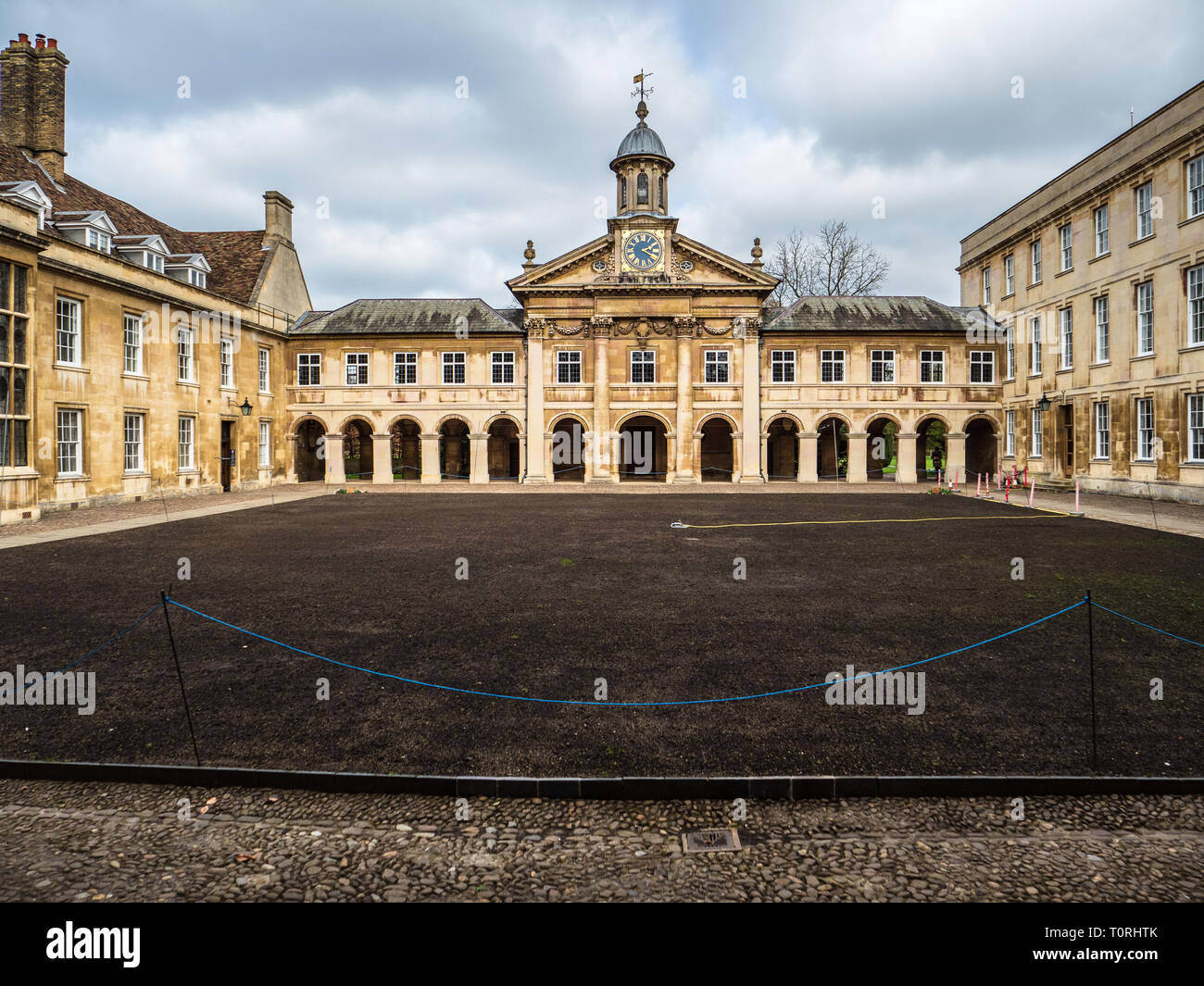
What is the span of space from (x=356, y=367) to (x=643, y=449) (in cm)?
1730

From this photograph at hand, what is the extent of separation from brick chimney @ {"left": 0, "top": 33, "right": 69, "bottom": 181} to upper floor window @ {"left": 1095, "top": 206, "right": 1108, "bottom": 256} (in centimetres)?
3942

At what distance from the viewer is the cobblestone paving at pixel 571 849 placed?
11.5 ft

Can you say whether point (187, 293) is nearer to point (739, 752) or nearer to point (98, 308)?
point (98, 308)

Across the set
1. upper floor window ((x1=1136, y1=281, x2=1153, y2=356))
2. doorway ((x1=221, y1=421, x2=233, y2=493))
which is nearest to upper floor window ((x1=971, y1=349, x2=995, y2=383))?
upper floor window ((x1=1136, y1=281, x2=1153, y2=356))

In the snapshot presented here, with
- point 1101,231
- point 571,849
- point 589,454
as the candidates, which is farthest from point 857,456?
point 571,849

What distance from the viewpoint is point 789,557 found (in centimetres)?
1298

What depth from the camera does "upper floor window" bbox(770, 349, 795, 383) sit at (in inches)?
1452

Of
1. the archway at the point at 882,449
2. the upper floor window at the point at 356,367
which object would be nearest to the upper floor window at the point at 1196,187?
the archway at the point at 882,449

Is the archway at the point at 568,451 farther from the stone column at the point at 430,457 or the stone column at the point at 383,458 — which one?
the stone column at the point at 383,458

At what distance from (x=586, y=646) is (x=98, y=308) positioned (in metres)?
24.7

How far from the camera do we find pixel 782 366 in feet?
121

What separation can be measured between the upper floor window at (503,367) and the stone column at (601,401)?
4.71 metres

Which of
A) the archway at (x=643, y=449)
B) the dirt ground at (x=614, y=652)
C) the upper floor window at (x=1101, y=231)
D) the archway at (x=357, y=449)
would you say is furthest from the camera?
the archway at (x=357, y=449)

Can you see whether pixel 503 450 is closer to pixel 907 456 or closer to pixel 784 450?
pixel 784 450
